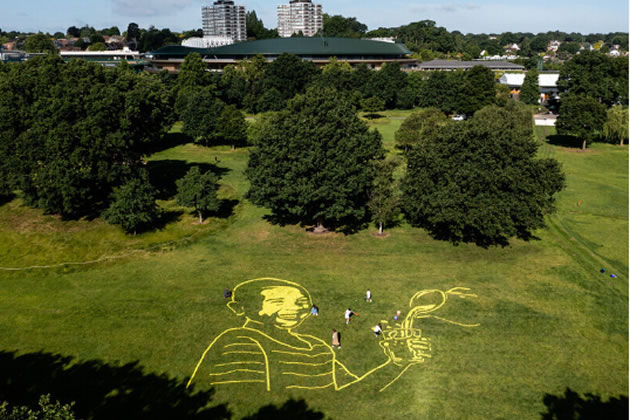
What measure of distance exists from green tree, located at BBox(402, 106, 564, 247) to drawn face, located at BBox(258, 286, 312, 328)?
18303 mm

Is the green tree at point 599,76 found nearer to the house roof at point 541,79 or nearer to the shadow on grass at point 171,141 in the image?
the house roof at point 541,79

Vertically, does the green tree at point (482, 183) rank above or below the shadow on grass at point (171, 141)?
below

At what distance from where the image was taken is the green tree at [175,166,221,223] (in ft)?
192

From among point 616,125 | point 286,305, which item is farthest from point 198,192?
point 616,125

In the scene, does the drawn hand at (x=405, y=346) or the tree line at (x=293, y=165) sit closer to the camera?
the drawn hand at (x=405, y=346)

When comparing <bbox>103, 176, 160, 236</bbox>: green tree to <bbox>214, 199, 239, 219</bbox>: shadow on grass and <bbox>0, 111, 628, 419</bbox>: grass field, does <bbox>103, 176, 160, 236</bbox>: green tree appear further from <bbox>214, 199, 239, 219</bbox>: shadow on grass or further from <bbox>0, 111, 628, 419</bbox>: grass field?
<bbox>214, 199, 239, 219</bbox>: shadow on grass

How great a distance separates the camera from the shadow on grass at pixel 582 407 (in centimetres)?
3027

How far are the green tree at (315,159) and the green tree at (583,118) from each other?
63.4 metres

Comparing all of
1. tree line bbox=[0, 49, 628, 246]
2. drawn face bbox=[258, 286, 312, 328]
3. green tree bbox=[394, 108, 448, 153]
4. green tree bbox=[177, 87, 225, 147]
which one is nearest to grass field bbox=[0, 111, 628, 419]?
drawn face bbox=[258, 286, 312, 328]

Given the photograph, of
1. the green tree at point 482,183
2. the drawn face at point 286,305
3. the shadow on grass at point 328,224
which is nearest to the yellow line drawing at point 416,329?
the drawn face at point 286,305

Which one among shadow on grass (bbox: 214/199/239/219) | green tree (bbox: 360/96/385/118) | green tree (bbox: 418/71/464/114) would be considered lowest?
shadow on grass (bbox: 214/199/239/219)

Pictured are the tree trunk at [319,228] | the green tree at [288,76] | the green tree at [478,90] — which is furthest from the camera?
the green tree at [288,76]

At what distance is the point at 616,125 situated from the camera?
10106 cm

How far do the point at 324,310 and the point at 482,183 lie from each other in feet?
75.2
